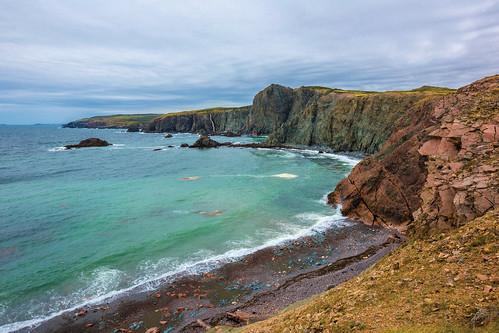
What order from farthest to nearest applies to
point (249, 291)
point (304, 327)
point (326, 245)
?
1. point (326, 245)
2. point (249, 291)
3. point (304, 327)

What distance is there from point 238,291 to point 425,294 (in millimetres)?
14253

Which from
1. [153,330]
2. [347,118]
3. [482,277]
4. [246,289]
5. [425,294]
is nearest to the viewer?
[482,277]

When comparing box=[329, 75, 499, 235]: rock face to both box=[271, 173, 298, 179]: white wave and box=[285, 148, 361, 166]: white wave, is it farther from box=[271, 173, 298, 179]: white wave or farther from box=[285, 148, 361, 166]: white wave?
box=[285, 148, 361, 166]: white wave

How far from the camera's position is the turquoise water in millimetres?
23781

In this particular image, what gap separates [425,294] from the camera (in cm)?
1061

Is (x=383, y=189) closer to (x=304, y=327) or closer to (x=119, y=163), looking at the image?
(x=304, y=327)

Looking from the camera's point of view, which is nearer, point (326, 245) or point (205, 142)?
point (326, 245)

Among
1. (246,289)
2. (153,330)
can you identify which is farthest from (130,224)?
(153,330)

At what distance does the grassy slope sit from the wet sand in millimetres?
6810

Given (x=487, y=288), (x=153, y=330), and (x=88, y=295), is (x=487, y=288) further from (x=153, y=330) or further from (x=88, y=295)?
(x=88, y=295)

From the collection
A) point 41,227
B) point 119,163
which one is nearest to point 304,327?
point 41,227

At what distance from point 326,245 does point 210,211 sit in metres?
16.3

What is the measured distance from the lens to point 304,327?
11.1m

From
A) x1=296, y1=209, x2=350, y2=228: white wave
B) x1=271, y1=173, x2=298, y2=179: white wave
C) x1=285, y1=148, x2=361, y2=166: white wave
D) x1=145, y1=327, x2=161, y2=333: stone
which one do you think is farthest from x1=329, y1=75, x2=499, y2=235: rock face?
x1=285, y1=148, x2=361, y2=166: white wave
